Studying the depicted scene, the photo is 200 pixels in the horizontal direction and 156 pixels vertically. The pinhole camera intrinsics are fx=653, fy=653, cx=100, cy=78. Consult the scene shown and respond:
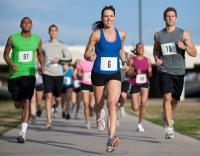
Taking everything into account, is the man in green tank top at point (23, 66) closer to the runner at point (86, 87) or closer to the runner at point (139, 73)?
the runner at point (139, 73)

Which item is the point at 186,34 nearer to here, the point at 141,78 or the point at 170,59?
the point at 170,59

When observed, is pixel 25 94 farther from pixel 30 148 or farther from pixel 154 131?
pixel 154 131

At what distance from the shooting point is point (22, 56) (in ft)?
33.4

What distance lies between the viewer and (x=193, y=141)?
31.8 ft

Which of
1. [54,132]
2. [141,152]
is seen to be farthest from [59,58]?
[141,152]

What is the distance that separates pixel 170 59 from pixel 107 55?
5.55 feet

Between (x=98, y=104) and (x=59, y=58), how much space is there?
13.5 feet

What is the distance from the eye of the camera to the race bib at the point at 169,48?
9.87 m

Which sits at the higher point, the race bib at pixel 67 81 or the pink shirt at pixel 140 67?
the pink shirt at pixel 140 67

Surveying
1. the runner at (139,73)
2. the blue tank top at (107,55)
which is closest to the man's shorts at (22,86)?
the blue tank top at (107,55)

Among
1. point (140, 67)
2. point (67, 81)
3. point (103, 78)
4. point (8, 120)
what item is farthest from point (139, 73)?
point (67, 81)

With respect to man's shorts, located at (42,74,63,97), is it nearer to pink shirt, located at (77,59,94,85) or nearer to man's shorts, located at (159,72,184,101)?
pink shirt, located at (77,59,94,85)

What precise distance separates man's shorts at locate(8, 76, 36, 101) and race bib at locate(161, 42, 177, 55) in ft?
6.86

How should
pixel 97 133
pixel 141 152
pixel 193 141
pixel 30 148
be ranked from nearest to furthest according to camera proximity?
1. pixel 141 152
2. pixel 30 148
3. pixel 193 141
4. pixel 97 133
